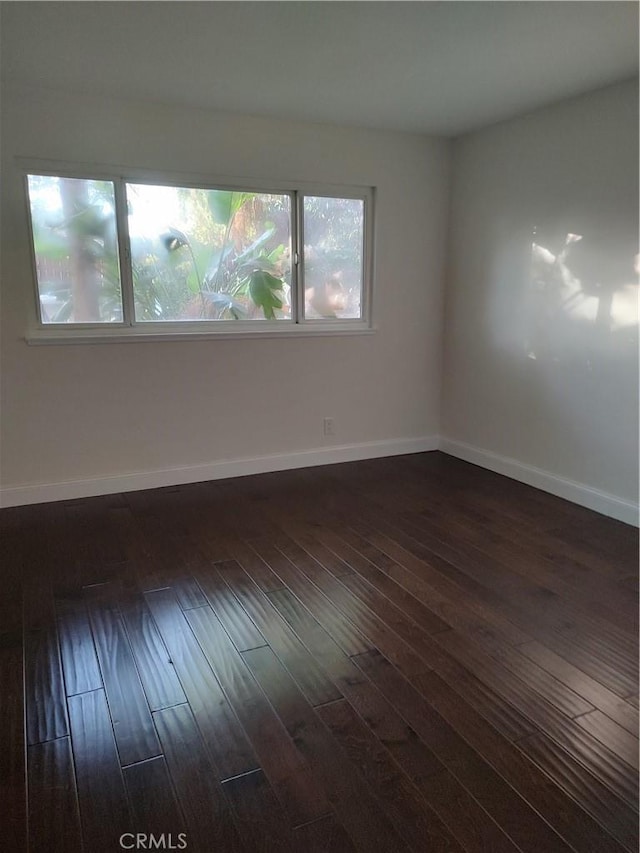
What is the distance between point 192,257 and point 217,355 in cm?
66

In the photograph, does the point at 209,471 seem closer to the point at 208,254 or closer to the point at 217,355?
the point at 217,355

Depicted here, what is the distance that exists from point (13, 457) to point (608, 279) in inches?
147

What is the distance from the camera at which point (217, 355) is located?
13.2 feet

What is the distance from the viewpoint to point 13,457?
11.8 feet

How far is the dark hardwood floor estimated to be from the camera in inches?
60.3

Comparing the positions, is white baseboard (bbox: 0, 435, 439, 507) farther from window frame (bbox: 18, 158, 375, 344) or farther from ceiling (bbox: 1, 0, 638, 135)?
ceiling (bbox: 1, 0, 638, 135)

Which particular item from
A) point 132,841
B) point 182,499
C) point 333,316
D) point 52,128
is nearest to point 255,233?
point 333,316

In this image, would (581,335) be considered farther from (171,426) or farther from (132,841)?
(132,841)

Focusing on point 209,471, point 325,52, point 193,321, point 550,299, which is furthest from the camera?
point 209,471

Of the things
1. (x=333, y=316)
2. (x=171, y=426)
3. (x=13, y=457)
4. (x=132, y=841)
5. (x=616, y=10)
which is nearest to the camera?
(x=132, y=841)

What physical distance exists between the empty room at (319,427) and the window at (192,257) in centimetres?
2

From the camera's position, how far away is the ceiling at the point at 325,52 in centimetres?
234

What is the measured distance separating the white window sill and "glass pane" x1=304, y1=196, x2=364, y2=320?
13cm

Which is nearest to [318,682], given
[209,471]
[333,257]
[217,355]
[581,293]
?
[209,471]
